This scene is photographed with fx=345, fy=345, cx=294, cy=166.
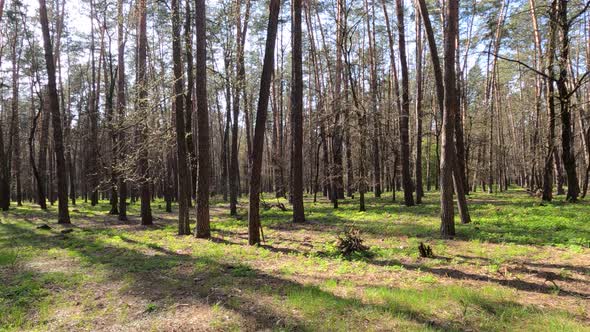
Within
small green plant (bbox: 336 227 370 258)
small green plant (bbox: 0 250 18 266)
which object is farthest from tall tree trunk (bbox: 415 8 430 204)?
small green plant (bbox: 0 250 18 266)

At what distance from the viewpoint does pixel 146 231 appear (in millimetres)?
11797

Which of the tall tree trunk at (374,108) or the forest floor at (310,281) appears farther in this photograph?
the tall tree trunk at (374,108)

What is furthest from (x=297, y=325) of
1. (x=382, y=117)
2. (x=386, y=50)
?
(x=386, y=50)

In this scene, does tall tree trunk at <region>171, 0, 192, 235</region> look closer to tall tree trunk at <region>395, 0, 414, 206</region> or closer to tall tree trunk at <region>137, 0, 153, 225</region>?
tall tree trunk at <region>137, 0, 153, 225</region>

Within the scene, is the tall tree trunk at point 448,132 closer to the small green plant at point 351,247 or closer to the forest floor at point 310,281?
the forest floor at point 310,281

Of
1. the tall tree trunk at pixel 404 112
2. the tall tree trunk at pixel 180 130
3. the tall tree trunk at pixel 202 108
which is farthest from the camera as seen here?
the tall tree trunk at pixel 404 112

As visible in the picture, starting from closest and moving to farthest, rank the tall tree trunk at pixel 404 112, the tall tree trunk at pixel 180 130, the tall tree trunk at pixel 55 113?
the tall tree trunk at pixel 180 130
the tall tree trunk at pixel 55 113
the tall tree trunk at pixel 404 112

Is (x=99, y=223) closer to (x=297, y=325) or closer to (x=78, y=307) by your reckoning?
(x=78, y=307)

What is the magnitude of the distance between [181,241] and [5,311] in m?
5.07

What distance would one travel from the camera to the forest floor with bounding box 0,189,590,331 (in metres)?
4.17

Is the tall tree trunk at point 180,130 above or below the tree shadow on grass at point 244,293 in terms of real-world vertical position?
above

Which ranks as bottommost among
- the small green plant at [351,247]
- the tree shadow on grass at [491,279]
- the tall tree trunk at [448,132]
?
the tree shadow on grass at [491,279]

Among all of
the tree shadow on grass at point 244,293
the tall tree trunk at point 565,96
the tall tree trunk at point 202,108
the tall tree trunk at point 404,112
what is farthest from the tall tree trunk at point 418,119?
the tree shadow on grass at point 244,293

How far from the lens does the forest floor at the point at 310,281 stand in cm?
417
